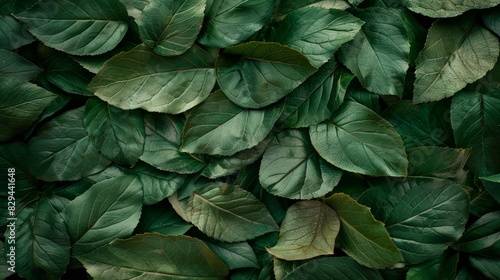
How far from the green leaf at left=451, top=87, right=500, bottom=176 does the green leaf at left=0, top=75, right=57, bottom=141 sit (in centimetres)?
53

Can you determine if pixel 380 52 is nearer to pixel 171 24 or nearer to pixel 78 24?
pixel 171 24

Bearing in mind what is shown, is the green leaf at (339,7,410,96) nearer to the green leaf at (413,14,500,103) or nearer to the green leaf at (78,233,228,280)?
the green leaf at (413,14,500,103)

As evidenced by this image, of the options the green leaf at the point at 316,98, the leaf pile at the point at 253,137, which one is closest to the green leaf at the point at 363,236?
the leaf pile at the point at 253,137

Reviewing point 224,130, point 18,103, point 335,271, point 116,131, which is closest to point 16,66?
point 18,103

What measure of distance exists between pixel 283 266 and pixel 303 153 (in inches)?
6.0

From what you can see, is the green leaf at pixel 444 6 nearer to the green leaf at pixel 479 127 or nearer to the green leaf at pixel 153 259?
the green leaf at pixel 479 127

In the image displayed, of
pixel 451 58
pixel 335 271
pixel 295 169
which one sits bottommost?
pixel 335 271

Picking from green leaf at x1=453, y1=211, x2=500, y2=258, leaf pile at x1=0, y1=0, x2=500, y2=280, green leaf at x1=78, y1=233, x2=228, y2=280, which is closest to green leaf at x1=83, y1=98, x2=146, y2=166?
leaf pile at x1=0, y1=0, x2=500, y2=280

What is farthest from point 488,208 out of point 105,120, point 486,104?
point 105,120

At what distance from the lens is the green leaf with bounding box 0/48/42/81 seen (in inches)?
27.1

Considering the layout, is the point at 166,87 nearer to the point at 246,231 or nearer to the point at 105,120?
the point at 105,120

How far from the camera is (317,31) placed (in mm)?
673

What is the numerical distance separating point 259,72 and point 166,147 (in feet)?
0.52

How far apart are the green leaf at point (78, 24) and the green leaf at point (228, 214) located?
0.23m
